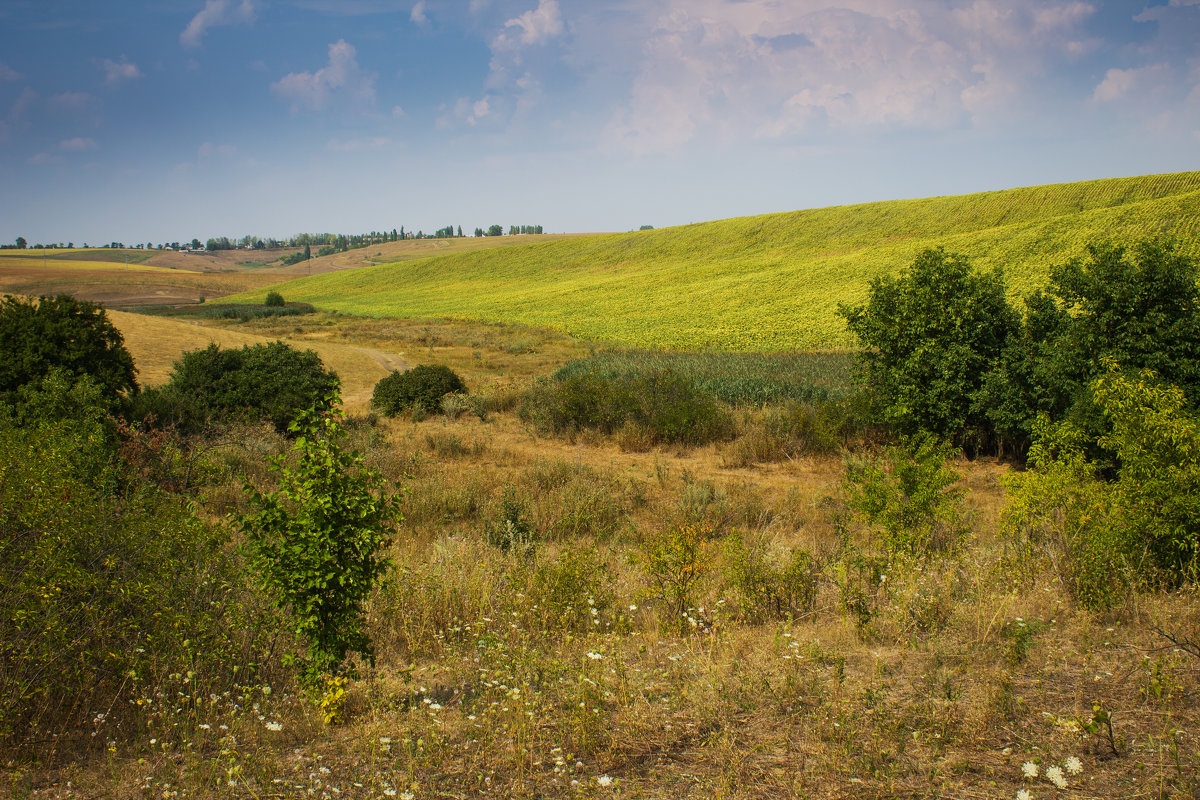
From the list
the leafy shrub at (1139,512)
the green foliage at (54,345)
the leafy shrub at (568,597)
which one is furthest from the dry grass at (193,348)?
the leafy shrub at (1139,512)

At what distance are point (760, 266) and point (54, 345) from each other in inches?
2164

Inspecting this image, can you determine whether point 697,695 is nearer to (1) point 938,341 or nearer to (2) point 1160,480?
(2) point 1160,480

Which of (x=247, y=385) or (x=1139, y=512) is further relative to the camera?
(x=247, y=385)

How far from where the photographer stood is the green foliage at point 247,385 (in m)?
17.7

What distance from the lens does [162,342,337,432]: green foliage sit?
58.0 ft

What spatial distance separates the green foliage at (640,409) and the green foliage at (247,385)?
614 cm

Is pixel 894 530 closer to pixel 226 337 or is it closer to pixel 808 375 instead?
pixel 808 375

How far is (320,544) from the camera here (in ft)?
13.5

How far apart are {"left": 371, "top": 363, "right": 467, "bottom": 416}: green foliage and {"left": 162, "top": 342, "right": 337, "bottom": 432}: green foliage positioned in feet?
10.3

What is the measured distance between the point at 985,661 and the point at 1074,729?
1.00 meters

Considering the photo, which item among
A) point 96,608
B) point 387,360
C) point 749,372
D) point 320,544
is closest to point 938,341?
point 749,372

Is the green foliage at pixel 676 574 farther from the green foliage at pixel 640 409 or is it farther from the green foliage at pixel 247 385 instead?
the green foliage at pixel 247 385

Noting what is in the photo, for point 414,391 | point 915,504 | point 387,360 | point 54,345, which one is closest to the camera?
point 915,504

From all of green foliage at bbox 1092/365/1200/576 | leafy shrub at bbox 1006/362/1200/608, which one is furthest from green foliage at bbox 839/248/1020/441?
green foliage at bbox 1092/365/1200/576
